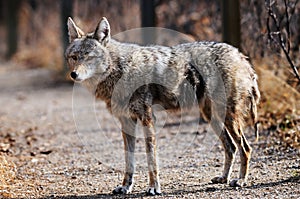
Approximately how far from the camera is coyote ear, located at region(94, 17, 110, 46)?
19.4 feet

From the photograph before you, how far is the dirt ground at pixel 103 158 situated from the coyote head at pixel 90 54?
119cm

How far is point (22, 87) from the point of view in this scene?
15914 millimetres

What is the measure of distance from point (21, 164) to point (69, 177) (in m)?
0.97

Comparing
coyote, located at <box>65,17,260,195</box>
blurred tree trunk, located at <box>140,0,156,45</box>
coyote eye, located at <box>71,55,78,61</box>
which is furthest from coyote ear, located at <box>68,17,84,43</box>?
blurred tree trunk, located at <box>140,0,156,45</box>

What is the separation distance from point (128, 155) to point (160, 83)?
823mm

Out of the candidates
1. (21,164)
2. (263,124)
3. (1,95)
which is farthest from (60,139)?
(1,95)

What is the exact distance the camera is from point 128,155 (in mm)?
6164

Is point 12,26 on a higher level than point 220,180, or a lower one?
higher

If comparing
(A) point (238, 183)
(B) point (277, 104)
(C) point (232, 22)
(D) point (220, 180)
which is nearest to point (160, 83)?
(D) point (220, 180)

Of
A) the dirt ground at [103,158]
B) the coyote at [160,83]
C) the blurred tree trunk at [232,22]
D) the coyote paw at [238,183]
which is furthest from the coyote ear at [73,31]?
the blurred tree trunk at [232,22]

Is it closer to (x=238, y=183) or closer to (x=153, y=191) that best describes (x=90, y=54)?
(x=153, y=191)

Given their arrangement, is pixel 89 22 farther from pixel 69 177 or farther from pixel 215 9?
pixel 69 177

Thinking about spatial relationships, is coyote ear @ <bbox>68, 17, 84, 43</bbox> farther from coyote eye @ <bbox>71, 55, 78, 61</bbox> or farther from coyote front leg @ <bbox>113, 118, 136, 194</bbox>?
coyote front leg @ <bbox>113, 118, 136, 194</bbox>

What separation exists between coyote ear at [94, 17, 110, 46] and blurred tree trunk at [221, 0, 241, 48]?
3496 mm
